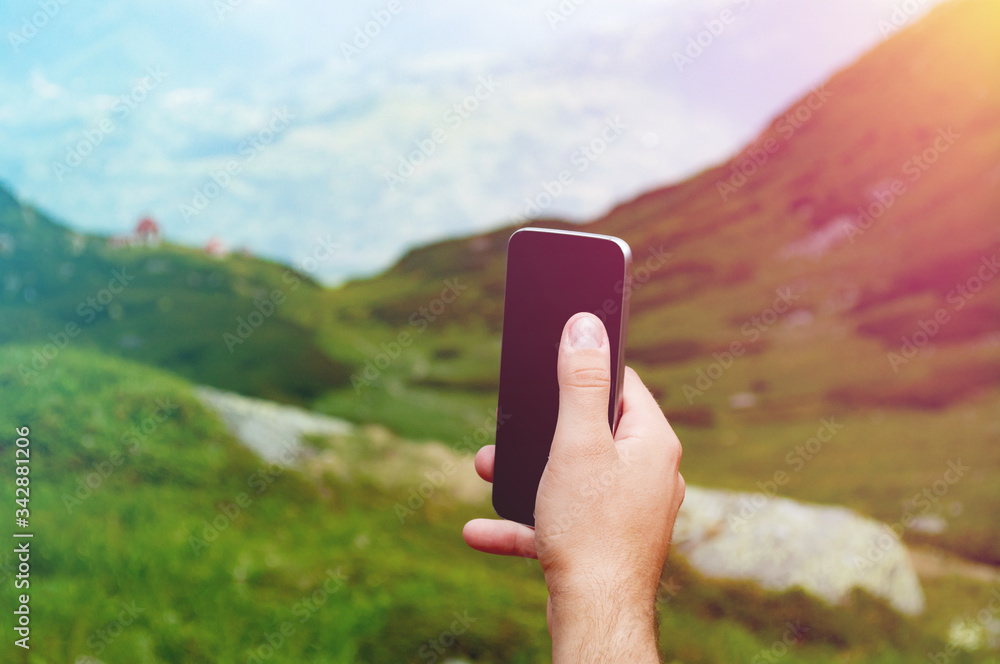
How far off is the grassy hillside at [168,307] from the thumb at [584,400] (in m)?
4.21

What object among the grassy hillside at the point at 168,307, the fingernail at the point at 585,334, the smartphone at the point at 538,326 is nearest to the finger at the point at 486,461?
the smartphone at the point at 538,326

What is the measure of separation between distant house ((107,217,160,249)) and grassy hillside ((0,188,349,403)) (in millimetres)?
52

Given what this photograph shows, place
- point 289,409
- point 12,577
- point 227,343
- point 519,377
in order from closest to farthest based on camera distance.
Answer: point 519,377 → point 12,577 → point 289,409 → point 227,343

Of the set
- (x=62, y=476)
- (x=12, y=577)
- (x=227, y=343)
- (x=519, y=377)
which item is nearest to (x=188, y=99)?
(x=227, y=343)

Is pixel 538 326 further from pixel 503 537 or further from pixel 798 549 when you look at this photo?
pixel 798 549

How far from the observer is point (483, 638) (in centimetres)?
318

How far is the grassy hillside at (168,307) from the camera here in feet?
17.0

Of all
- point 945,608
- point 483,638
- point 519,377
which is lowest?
point 945,608

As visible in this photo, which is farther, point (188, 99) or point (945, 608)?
point (188, 99)

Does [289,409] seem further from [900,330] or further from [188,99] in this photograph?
[900,330]

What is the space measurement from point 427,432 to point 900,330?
3.63m

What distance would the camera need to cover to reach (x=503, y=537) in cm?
159

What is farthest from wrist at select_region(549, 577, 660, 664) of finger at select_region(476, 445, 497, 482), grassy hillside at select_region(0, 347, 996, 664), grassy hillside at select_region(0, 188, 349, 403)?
grassy hillside at select_region(0, 188, 349, 403)

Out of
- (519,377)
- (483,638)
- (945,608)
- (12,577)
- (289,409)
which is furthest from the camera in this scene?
(289,409)
